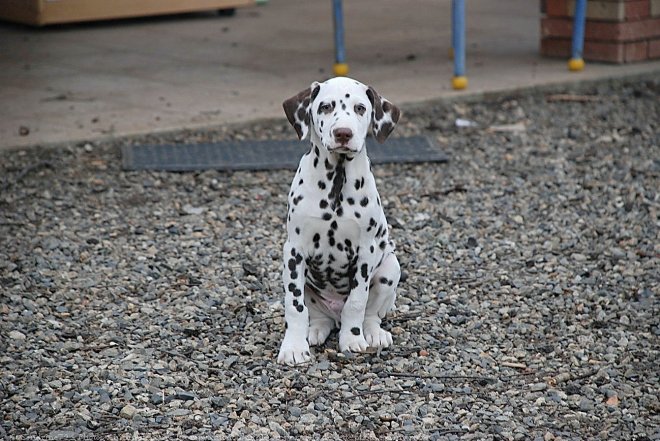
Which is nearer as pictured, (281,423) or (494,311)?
(281,423)

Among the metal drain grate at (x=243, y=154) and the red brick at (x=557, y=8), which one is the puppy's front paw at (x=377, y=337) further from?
the red brick at (x=557, y=8)

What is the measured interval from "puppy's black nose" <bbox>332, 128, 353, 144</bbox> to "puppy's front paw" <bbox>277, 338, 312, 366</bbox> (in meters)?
0.83

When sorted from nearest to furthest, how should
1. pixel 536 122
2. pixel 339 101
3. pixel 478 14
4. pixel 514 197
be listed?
pixel 339 101
pixel 514 197
pixel 536 122
pixel 478 14

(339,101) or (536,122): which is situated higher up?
(339,101)

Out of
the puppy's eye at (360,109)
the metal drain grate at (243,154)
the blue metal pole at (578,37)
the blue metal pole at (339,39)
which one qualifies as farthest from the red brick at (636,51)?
the puppy's eye at (360,109)

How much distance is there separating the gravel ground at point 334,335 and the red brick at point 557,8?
2.19 meters

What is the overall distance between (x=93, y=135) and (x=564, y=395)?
4229 mm

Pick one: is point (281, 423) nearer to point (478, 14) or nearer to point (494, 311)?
point (494, 311)

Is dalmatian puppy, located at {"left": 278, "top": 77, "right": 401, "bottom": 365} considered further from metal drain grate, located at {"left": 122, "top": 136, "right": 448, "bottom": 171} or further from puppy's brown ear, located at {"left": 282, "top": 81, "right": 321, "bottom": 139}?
metal drain grate, located at {"left": 122, "top": 136, "right": 448, "bottom": 171}

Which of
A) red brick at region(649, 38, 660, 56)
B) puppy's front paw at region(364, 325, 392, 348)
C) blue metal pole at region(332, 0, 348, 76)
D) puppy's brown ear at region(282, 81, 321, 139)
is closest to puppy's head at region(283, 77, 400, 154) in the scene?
puppy's brown ear at region(282, 81, 321, 139)

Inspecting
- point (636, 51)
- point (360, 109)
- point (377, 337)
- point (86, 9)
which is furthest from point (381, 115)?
point (86, 9)

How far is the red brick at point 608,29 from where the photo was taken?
30.7ft

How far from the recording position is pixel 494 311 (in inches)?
192

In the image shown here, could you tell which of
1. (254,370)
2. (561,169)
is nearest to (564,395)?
(254,370)
